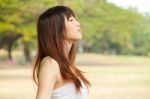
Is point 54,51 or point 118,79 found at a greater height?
point 54,51

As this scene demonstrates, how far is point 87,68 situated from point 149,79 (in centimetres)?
56

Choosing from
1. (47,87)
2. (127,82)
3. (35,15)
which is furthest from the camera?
(127,82)

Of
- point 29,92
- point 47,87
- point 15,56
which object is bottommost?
point 29,92

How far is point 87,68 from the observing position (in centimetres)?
401

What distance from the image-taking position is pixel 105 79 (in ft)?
13.1

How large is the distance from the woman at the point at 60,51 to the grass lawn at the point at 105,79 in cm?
270

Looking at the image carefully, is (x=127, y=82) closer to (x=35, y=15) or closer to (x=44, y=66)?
(x=35, y=15)

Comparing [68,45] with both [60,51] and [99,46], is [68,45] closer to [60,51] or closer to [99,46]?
[60,51]

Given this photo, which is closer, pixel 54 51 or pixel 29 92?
pixel 54 51

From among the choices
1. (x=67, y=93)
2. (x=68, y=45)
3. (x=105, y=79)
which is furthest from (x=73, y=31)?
(x=105, y=79)

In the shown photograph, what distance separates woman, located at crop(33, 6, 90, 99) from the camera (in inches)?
37.3

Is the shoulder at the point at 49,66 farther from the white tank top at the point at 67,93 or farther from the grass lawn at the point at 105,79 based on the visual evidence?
the grass lawn at the point at 105,79

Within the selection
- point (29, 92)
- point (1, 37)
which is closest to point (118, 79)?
point (29, 92)

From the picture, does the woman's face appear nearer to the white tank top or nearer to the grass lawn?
the white tank top
